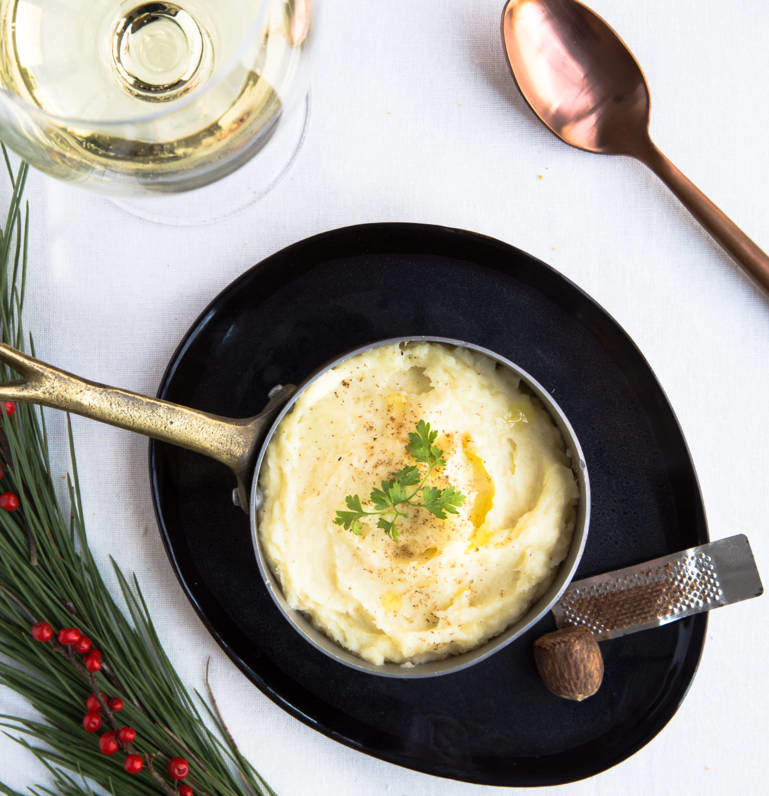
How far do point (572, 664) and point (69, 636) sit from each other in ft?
3.40

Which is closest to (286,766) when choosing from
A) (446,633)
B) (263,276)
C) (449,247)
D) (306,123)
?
(446,633)

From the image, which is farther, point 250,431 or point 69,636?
point 69,636

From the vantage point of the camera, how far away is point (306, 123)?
5.82 ft

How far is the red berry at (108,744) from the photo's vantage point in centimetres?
164

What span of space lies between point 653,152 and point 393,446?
2.89 ft

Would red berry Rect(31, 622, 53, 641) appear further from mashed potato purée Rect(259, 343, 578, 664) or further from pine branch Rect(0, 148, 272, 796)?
mashed potato purée Rect(259, 343, 578, 664)

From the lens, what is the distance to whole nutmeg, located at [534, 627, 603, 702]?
1.59m

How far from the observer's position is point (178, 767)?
165 cm

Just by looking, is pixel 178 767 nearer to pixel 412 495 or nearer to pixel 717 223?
pixel 412 495

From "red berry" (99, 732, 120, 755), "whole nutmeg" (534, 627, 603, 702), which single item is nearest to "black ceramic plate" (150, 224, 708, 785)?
"whole nutmeg" (534, 627, 603, 702)

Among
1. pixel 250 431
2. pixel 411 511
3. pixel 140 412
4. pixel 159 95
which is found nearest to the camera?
pixel 140 412

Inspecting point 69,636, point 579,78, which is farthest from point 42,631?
point 579,78

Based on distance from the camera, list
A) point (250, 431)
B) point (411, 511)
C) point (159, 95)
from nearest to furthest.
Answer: point (250, 431) → point (411, 511) → point (159, 95)

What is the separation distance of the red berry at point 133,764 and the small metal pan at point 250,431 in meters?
0.47
